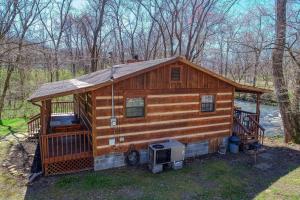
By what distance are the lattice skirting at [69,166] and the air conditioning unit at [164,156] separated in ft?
7.61

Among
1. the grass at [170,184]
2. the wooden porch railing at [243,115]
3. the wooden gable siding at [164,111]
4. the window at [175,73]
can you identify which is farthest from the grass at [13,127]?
the wooden porch railing at [243,115]

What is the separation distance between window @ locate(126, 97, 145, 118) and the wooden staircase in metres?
5.07

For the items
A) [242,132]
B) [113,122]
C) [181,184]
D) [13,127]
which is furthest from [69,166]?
[13,127]

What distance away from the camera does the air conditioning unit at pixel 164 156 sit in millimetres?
9500

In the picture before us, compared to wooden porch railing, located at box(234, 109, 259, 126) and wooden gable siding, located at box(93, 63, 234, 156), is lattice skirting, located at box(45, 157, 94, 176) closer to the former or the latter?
wooden gable siding, located at box(93, 63, 234, 156)

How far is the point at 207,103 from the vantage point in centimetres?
1149

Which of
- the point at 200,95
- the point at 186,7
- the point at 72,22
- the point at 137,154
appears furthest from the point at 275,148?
the point at 72,22

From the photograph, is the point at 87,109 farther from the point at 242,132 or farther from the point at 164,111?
the point at 242,132

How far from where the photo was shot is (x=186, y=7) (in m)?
26.7

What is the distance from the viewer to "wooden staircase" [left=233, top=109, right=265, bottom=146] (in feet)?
39.5

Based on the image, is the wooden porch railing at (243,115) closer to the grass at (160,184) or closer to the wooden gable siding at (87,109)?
the grass at (160,184)

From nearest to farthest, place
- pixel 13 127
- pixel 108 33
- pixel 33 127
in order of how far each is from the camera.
→ pixel 33 127 < pixel 13 127 < pixel 108 33

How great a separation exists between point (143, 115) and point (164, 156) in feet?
5.73

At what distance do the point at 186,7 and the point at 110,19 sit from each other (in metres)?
10.0
